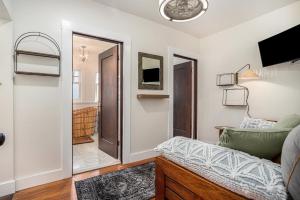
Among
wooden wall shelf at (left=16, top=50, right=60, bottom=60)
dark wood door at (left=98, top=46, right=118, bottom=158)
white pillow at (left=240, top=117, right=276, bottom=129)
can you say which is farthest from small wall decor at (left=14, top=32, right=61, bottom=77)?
white pillow at (left=240, top=117, right=276, bottom=129)

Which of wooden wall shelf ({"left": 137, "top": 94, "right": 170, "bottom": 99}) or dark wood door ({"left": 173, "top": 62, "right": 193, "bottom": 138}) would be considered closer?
wooden wall shelf ({"left": 137, "top": 94, "right": 170, "bottom": 99})

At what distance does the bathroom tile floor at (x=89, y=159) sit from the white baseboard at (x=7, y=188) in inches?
27.8

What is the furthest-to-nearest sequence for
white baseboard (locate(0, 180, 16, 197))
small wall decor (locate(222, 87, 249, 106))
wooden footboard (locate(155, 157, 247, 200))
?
small wall decor (locate(222, 87, 249, 106))
white baseboard (locate(0, 180, 16, 197))
wooden footboard (locate(155, 157, 247, 200))

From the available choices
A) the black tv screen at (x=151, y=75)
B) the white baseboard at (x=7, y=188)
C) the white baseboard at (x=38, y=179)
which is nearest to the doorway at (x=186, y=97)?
the black tv screen at (x=151, y=75)

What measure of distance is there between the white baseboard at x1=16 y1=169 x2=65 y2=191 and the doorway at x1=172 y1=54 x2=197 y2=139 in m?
2.91

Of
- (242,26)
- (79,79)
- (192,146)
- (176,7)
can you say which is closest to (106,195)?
(192,146)

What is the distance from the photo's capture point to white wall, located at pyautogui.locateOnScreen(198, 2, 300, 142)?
2.54m

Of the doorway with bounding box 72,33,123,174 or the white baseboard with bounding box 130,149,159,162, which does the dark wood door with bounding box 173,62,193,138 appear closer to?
the white baseboard with bounding box 130,149,159,162

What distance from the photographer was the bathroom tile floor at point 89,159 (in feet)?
8.46

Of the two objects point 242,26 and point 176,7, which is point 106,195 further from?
point 242,26

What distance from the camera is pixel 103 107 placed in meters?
3.40

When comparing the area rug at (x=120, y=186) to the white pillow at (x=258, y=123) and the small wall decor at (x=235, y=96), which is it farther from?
the small wall decor at (x=235, y=96)

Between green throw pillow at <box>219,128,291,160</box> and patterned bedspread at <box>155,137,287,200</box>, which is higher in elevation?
green throw pillow at <box>219,128,291,160</box>

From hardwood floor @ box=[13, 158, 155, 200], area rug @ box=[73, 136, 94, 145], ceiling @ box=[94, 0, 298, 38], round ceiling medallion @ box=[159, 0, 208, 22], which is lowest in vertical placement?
hardwood floor @ box=[13, 158, 155, 200]
